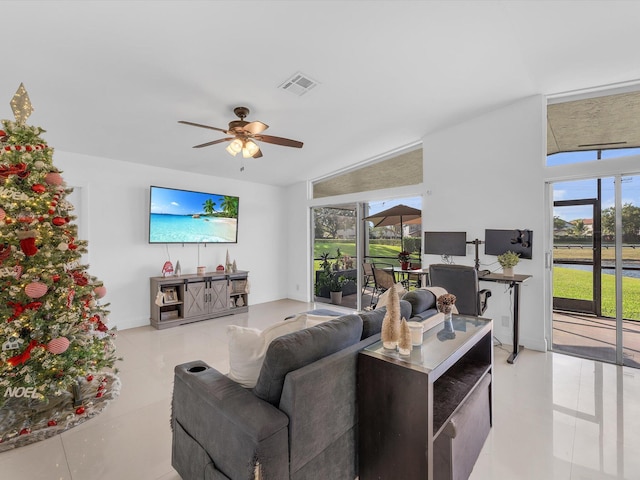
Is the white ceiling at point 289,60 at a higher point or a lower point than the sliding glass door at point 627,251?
higher

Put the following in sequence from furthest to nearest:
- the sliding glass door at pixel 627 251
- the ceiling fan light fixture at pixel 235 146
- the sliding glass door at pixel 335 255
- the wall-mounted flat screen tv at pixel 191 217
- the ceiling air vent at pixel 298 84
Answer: the sliding glass door at pixel 335 255 → the wall-mounted flat screen tv at pixel 191 217 → the sliding glass door at pixel 627 251 → the ceiling fan light fixture at pixel 235 146 → the ceiling air vent at pixel 298 84

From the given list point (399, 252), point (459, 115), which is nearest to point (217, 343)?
point (399, 252)

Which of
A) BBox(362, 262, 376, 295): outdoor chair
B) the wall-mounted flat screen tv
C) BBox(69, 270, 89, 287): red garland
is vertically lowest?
BBox(362, 262, 376, 295): outdoor chair

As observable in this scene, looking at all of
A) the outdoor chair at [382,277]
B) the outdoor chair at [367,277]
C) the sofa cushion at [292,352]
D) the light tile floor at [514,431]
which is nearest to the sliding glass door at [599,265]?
the light tile floor at [514,431]

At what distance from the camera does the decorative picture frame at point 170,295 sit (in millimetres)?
4643

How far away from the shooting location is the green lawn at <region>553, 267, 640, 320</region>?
10.9ft

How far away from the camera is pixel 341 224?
6016 mm

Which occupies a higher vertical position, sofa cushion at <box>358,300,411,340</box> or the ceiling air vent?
the ceiling air vent

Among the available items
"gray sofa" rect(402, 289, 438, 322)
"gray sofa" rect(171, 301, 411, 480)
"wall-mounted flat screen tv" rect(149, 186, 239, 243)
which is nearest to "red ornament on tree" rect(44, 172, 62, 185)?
"gray sofa" rect(171, 301, 411, 480)

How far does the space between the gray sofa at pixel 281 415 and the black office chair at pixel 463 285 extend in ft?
6.92

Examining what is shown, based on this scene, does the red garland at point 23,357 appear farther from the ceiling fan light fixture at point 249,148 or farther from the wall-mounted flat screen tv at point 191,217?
the wall-mounted flat screen tv at point 191,217

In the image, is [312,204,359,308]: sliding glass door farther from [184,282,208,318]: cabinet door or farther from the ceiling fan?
the ceiling fan

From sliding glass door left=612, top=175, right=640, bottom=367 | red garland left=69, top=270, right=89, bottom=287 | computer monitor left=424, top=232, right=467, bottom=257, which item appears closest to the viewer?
red garland left=69, top=270, right=89, bottom=287

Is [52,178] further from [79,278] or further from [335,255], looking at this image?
[335,255]
